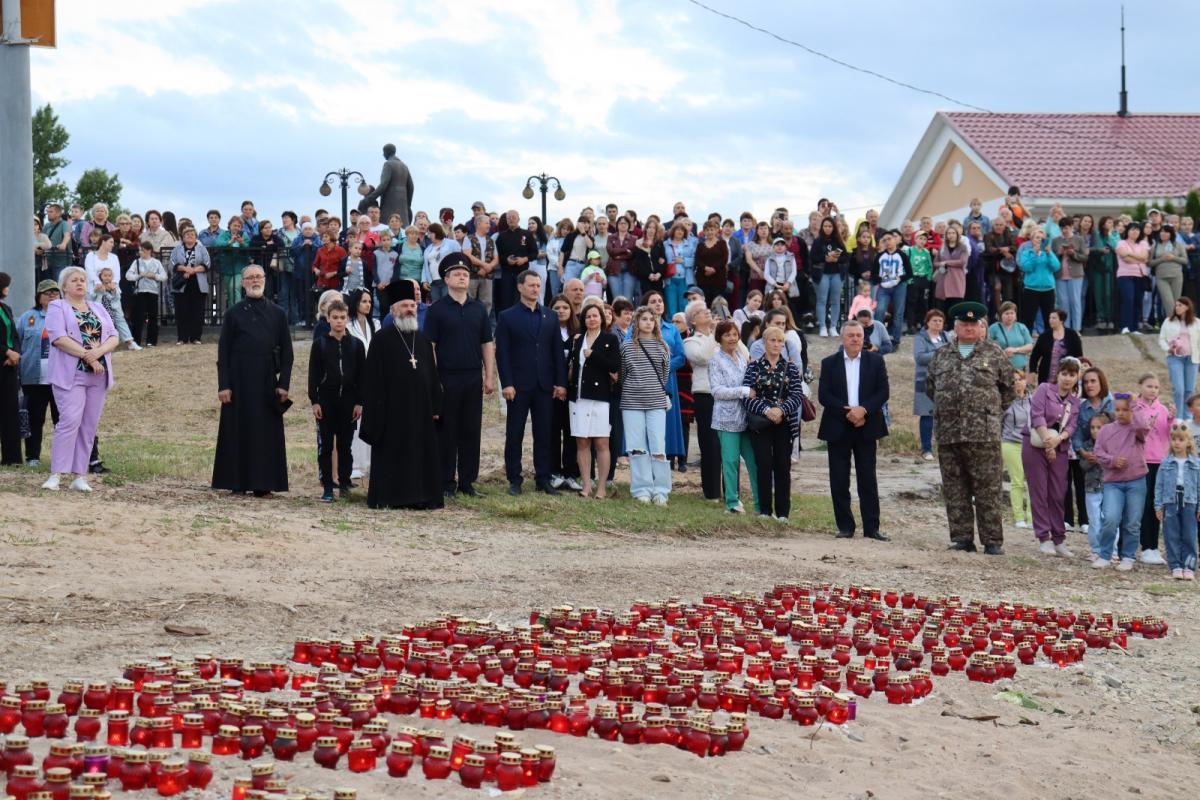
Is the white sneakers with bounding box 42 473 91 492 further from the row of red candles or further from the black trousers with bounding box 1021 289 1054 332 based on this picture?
the black trousers with bounding box 1021 289 1054 332

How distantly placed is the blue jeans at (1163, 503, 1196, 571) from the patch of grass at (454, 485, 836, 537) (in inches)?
123

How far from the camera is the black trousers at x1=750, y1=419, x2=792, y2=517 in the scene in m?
15.5

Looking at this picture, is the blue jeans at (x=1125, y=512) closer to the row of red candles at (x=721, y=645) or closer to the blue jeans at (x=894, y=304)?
the row of red candles at (x=721, y=645)

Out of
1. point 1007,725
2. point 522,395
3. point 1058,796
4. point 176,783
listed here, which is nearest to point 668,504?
point 522,395

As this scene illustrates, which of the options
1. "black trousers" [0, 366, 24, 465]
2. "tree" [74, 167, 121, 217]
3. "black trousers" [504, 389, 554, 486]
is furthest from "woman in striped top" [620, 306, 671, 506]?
"tree" [74, 167, 121, 217]

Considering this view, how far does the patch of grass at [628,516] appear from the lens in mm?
14727

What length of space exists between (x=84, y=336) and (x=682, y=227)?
11.9 m

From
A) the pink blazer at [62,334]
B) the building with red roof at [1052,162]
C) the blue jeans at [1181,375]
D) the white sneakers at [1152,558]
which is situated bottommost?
the white sneakers at [1152,558]

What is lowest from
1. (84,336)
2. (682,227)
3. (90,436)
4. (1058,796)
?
(1058,796)

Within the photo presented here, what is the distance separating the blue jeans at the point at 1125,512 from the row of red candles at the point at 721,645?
3.40 metres

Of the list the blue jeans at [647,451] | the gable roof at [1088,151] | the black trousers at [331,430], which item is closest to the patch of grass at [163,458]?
the black trousers at [331,430]

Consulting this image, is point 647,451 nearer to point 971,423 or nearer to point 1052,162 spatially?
point 971,423

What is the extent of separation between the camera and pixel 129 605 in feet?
31.6

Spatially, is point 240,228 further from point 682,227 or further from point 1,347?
point 1,347
